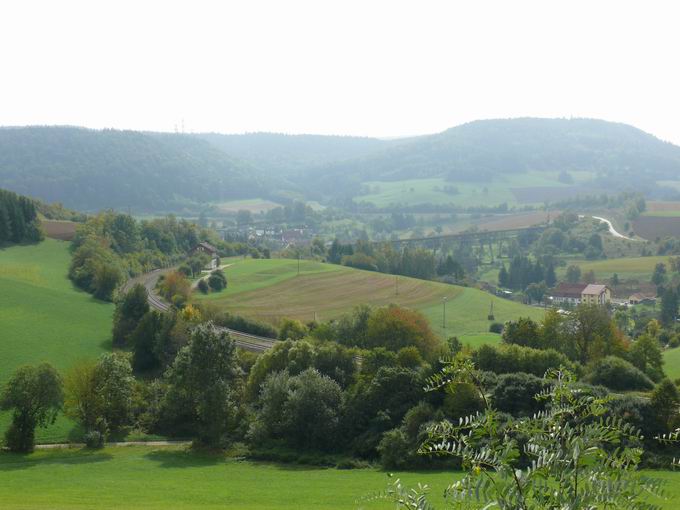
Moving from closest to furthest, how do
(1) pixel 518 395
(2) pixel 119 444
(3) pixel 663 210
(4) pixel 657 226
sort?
(1) pixel 518 395
(2) pixel 119 444
(4) pixel 657 226
(3) pixel 663 210

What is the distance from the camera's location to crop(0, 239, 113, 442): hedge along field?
40500 mm

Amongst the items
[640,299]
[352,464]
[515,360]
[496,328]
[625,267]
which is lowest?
[640,299]

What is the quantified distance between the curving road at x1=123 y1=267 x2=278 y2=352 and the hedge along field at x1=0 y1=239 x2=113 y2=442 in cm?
352

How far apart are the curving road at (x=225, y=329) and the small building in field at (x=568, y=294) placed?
42720 mm

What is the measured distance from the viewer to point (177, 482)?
81.2 feet

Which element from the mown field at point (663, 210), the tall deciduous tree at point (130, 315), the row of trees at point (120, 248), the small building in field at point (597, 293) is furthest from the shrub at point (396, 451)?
the mown field at point (663, 210)

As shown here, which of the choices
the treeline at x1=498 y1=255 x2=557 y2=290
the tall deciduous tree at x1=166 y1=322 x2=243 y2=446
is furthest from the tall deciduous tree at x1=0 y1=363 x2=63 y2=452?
the treeline at x1=498 y1=255 x2=557 y2=290

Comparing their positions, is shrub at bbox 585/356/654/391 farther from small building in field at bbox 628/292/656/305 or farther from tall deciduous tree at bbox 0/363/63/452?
small building in field at bbox 628/292/656/305

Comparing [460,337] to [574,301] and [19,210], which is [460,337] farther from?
[19,210]

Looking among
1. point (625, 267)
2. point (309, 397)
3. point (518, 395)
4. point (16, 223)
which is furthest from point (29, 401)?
point (625, 267)

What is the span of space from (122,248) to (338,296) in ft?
84.3

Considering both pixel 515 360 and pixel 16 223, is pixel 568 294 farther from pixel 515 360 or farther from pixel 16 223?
pixel 16 223

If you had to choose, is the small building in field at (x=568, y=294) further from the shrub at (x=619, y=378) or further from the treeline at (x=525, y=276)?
the shrub at (x=619, y=378)

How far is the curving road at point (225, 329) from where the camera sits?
4472 centimetres
